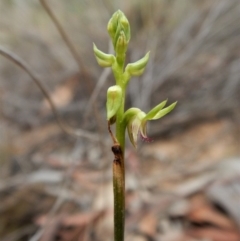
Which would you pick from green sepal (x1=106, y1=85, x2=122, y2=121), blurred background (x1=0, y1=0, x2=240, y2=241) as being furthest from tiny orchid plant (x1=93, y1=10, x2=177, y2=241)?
blurred background (x1=0, y1=0, x2=240, y2=241)

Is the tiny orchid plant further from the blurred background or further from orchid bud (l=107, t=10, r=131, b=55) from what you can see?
the blurred background

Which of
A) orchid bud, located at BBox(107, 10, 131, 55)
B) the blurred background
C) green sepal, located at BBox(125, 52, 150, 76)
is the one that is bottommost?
green sepal, located at BBox(125, 52, 150, 76)

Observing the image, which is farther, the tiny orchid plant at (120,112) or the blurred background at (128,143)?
the blurred background at (128,143)

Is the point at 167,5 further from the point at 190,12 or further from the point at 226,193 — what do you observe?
the point at 226,193

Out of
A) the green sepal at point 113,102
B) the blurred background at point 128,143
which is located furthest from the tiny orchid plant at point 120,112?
the blurred background at point 128,143

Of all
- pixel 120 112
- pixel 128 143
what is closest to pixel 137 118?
pixel 120 112

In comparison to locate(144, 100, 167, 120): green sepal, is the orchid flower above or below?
above

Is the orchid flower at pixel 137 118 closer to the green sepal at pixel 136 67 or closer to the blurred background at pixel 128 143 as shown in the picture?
the green sepal at pixel 136 67
